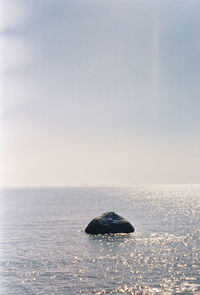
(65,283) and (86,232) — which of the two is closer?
(65,283)

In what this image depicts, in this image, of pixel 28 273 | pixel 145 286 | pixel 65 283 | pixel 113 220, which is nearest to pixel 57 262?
pixel 28 273

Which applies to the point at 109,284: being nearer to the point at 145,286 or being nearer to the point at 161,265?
the point at 145,286

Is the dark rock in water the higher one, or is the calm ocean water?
the dark rock in water

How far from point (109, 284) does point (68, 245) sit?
2456 cm

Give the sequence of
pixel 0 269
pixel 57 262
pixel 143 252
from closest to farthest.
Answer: pixel 0 269 → pixel 57 262 → pixel 143 252

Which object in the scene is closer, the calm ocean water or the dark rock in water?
the calm ocean water

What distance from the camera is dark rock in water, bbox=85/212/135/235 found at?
70.3m

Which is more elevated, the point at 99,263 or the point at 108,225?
the point at 108,225

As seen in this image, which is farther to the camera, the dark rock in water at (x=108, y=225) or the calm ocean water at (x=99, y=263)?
the dark rock in water at (x=108, y=225)

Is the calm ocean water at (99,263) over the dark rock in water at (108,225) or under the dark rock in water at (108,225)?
under

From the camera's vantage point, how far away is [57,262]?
46156mm

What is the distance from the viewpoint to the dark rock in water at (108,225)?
70312mm

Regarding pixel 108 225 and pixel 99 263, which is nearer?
pixel 99 263

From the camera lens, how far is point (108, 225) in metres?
70.4
